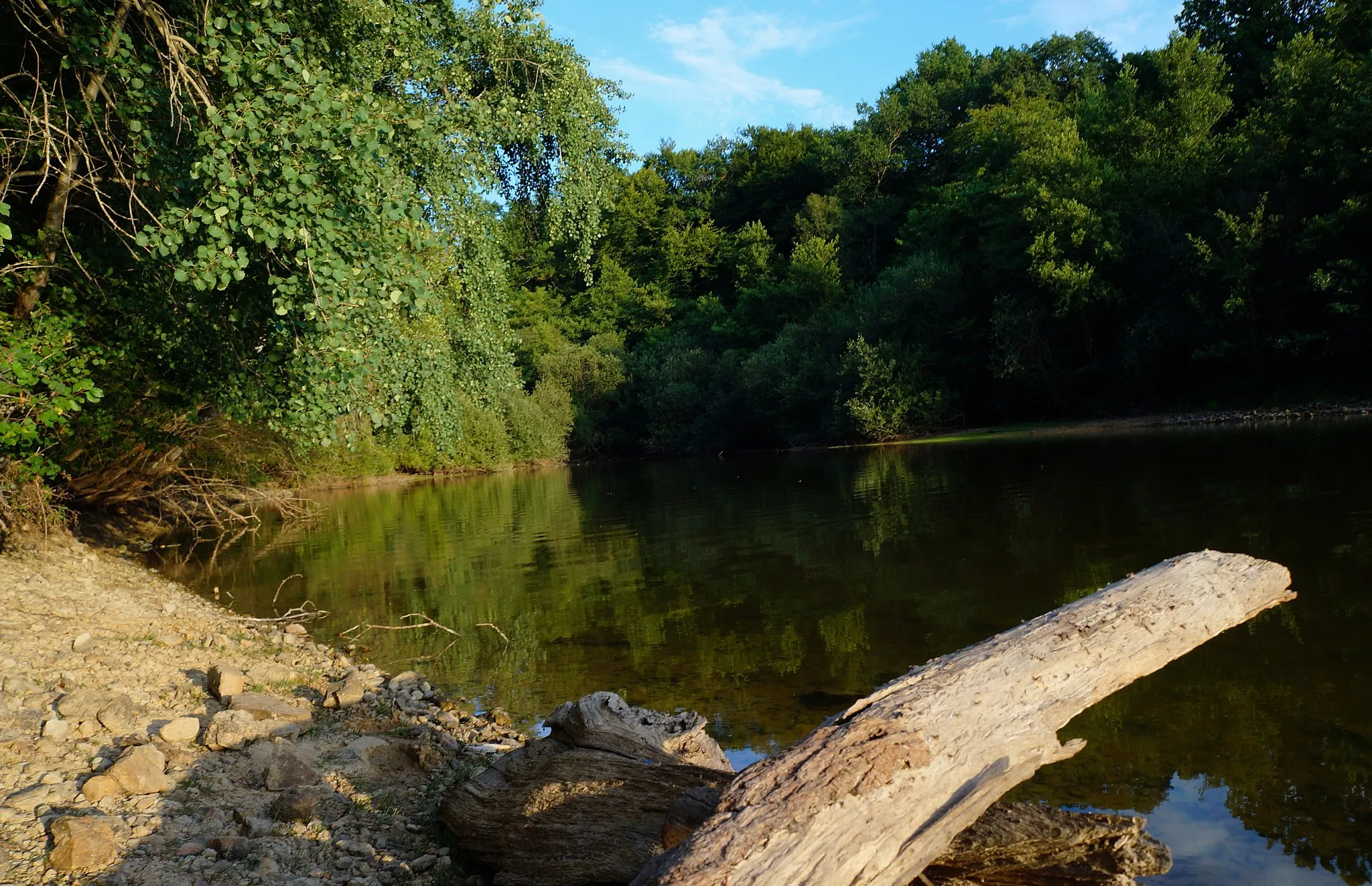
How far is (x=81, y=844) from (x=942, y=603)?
8875 mm

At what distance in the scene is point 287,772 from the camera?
5215 mm

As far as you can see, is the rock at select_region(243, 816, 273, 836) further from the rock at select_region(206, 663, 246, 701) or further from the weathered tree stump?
the rock at select_region(206, 663, 246, 701)

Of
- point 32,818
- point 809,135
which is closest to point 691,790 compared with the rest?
point 32,818

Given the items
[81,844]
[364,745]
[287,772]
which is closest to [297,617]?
[364,745]

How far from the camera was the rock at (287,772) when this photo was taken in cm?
511

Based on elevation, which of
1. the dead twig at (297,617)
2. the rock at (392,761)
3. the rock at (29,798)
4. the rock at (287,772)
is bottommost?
the dead twig at (297,617)

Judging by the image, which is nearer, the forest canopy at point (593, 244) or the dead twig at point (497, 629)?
the forest canopy at point (593, 244)

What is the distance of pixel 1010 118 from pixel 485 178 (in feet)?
153

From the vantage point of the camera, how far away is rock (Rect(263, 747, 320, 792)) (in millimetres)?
5109

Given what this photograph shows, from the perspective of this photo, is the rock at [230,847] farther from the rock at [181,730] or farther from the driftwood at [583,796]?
the rock at [181,730]

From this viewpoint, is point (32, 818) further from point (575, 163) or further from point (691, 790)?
point (575, 163)

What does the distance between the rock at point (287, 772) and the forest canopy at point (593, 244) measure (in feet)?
9.29

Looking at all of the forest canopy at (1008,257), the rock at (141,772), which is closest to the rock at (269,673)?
the rock at (141,772)

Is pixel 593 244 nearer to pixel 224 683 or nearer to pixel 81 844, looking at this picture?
pixel 224 683
